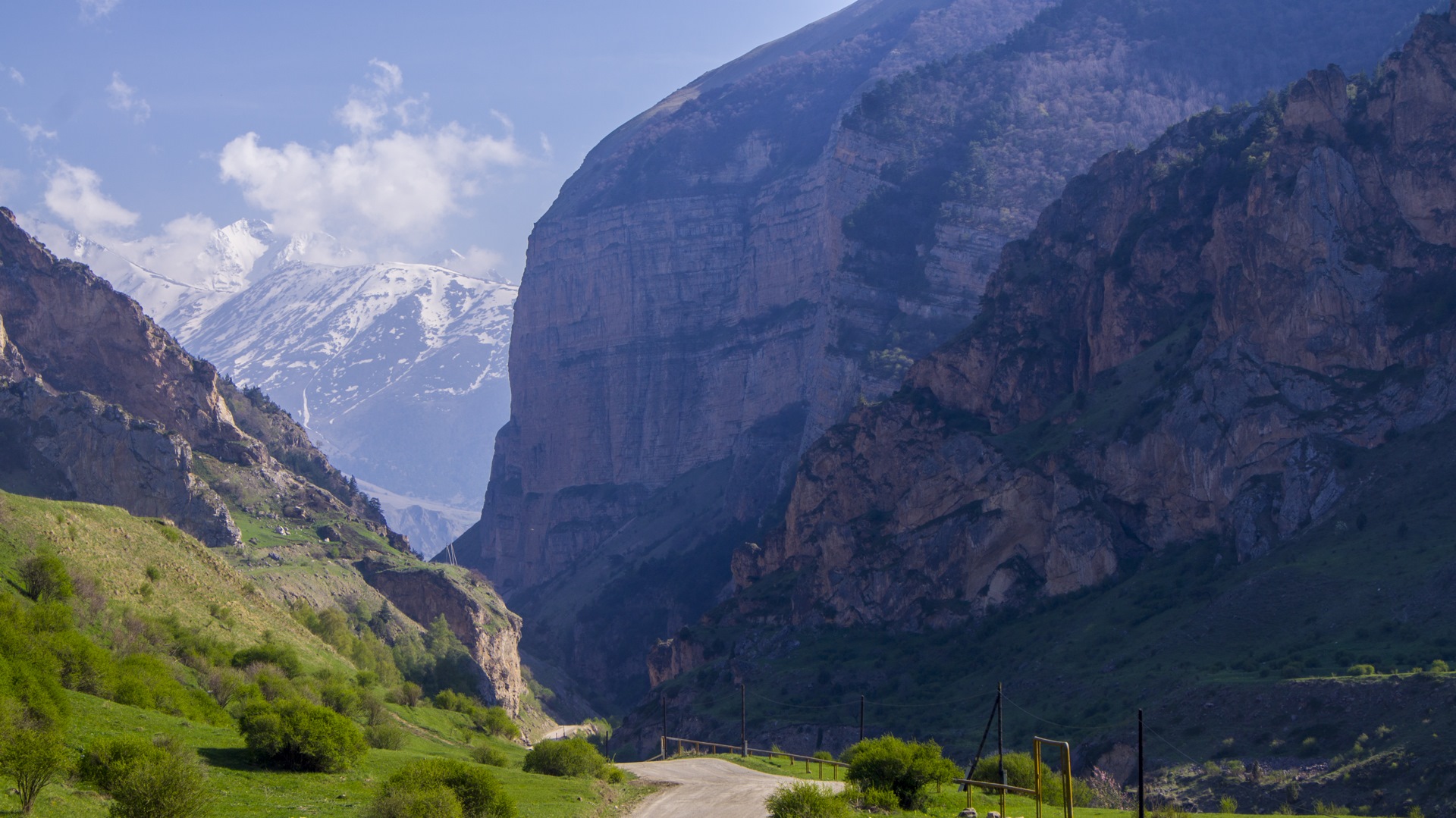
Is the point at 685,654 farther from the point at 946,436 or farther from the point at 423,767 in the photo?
the point at 423,767

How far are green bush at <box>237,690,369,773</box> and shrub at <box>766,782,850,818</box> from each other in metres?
13.0

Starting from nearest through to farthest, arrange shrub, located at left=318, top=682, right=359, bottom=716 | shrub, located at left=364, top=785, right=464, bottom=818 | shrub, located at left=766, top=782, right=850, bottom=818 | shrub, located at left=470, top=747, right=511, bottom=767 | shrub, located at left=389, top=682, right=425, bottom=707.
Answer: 1. shrub, located at left=364, top=785, right=464, bottom=818
2. shrub, located at left=766, top=782, right=850, bottom=818
3. shrub, located at left=470, top=747, right=511, bottom=767
4. shrub, located at left=318, top=682, right=359, bottom=716
5. shrub, located at left=389, top=682, right=425, bottom=707

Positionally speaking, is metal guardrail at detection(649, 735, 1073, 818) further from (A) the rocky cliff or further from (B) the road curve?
(A) the rocky cliff

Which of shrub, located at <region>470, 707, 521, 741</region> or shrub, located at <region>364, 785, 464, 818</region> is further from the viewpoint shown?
shrub, located at <region>470, 707, 521, 741</region>

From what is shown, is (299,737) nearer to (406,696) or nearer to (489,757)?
(489,757)

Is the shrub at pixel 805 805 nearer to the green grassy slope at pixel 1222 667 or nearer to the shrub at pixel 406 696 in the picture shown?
the green grassy slope at pixel 1222 667

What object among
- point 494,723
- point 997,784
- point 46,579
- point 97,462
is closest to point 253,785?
point 997,784

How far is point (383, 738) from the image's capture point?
5341 cm

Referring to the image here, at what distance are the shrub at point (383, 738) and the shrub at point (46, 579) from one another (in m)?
12.3

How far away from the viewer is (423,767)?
34688mm

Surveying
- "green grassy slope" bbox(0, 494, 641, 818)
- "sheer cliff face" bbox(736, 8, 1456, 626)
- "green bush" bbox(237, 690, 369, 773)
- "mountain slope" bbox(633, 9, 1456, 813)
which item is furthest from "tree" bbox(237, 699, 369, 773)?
"sheer cliff face" bbox(736, 8, 1456, 626)

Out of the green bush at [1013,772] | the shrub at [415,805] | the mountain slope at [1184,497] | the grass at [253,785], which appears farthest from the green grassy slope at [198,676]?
the mountain slope at [1184,497]

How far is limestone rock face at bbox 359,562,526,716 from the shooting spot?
132 meters

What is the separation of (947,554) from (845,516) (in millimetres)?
17313
